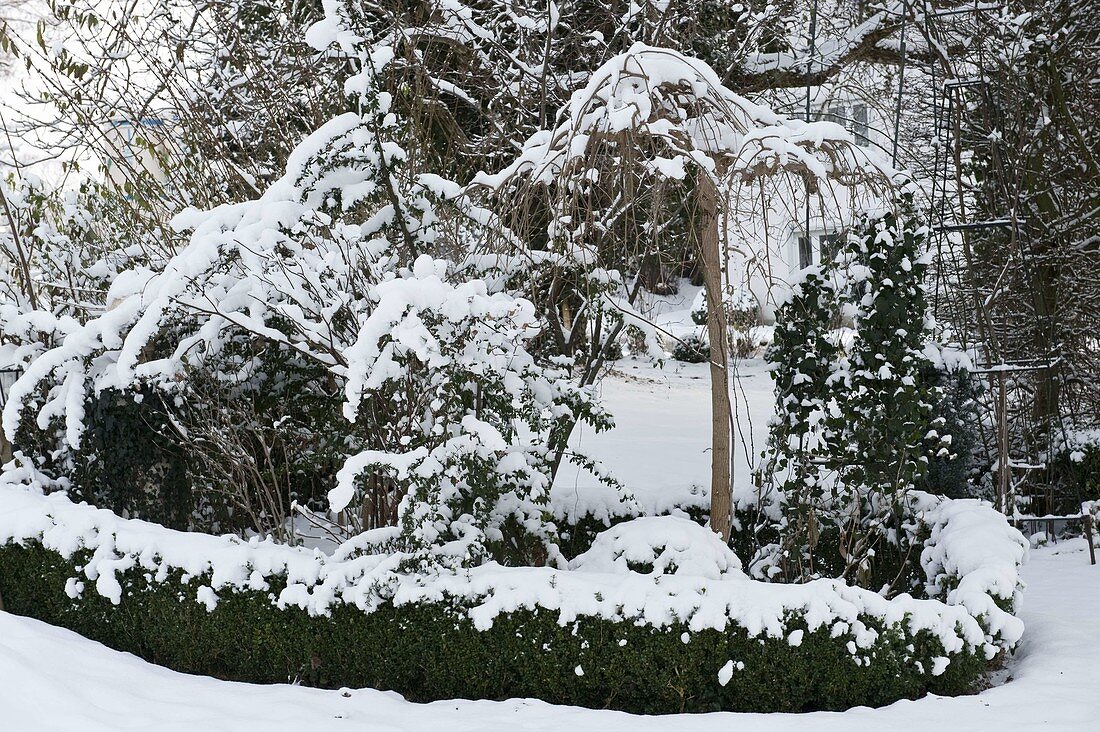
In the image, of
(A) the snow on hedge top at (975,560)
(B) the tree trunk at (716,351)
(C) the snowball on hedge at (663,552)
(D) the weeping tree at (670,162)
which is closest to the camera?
(A) the snow on hedge top at (975,560)

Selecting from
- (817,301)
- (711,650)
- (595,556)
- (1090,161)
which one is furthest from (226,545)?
(1090,161)

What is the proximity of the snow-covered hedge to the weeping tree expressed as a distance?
1073mm

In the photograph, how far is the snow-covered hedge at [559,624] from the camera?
3.73 meters

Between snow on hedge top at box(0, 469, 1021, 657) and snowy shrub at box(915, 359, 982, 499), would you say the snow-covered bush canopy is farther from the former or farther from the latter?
snowy shrub at box(915, 359, 982, 499)

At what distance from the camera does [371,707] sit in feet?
12.5

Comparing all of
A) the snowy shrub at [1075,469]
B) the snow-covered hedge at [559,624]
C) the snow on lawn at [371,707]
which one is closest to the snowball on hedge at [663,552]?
the snow-covered hedge at [559,624]

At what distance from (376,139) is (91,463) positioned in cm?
284

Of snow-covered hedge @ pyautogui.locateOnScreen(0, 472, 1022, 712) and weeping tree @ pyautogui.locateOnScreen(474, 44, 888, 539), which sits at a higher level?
weeping tree @ pyautogui.locateOnScreen(474, 44, 888, 539)

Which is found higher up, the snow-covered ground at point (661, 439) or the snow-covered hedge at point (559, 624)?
the snow-covered ground at point (661, 439)

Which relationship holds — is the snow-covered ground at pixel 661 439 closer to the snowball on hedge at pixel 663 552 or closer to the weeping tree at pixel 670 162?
the snowball on hedge at pixel 663 552

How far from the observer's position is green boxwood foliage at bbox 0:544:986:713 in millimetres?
3723

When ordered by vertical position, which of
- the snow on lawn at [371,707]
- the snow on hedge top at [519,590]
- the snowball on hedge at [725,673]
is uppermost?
the snow on hedge top at [519,590]

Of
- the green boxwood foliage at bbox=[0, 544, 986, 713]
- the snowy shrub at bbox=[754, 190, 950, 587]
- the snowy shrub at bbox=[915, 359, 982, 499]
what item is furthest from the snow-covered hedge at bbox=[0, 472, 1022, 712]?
the snowy shrub at bbox=[915, 359, 982, 499]

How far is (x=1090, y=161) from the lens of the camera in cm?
668
